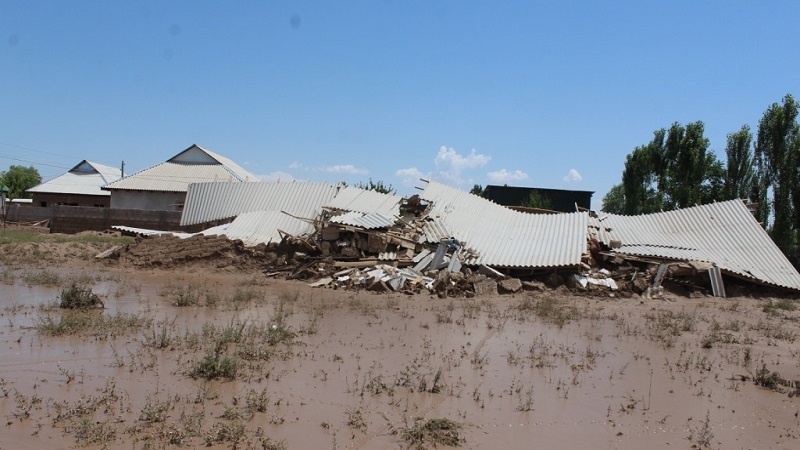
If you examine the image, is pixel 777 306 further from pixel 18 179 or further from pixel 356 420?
pixel 18 179

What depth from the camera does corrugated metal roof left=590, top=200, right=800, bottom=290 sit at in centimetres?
1814

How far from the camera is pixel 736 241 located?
19.7 m

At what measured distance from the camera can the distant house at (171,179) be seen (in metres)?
34.9

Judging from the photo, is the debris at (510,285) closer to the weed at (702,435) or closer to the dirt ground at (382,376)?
the dirt ground at (382,376)

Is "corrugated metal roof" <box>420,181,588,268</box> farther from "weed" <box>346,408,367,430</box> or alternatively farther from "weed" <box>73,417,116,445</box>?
"weed" <box>73,417,116,445</box>

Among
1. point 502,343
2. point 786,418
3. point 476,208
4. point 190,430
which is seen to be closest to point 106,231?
point 476,208

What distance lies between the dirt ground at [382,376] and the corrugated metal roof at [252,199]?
8.66m

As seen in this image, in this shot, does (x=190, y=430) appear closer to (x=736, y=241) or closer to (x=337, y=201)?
(x=337, y=201)

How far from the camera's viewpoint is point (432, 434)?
19.0ft

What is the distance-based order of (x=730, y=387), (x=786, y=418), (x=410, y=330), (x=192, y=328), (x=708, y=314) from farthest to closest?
(x=708, y=314) → (x=410, y=330) → (x=192, y=328) → (x=730, y=387) → (x=786, y=418)

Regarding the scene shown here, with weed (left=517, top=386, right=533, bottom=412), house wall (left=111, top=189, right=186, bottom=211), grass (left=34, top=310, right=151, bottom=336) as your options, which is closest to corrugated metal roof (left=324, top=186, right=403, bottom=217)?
grass (left=34, top=310, right=151, bottom=336)

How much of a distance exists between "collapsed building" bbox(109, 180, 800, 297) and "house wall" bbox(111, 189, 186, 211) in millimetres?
13398

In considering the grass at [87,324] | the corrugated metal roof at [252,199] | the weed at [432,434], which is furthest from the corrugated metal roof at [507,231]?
the weed at [432,434]

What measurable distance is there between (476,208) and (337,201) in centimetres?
519
